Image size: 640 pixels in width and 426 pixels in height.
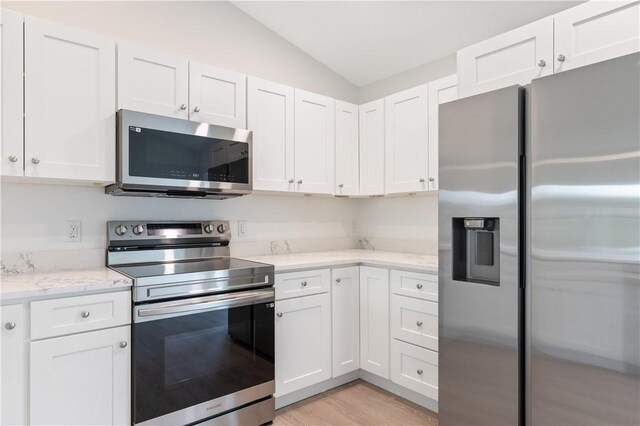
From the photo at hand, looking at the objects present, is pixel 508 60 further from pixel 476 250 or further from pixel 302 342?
pixel 302 342

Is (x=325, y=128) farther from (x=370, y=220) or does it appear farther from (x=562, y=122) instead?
(x=562, y=122)

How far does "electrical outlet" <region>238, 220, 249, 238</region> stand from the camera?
283 cm

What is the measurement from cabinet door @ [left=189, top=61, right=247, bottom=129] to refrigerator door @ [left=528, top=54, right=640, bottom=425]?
1709mm

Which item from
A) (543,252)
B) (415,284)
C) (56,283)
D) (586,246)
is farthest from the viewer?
(415,284)

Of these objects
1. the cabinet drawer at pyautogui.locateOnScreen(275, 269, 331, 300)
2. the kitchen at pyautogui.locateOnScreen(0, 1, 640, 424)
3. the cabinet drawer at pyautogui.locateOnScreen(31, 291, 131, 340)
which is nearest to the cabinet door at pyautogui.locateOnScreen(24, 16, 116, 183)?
the kitchen at pyautogui.locateOnScreen(0, 1, 640, 424)

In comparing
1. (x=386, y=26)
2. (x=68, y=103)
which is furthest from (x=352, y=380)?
(x=386, y=26)

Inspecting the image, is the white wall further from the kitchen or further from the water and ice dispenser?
the water and ice dispenser

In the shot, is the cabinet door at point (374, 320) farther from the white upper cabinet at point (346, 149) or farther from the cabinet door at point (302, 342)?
the white upper cabinet at point (346, 149)

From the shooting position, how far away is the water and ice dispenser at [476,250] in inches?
70.0

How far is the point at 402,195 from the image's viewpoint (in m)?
3.12

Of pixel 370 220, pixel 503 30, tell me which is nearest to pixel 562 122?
pixel 503 30

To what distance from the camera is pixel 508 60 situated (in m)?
1.96

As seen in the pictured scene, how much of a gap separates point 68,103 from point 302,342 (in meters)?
1.87

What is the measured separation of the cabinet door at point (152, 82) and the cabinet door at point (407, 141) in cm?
149
